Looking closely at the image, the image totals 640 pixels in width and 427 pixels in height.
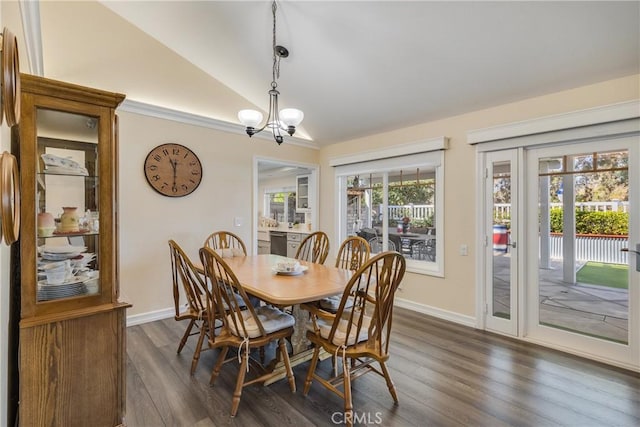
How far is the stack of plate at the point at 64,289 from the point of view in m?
1.48

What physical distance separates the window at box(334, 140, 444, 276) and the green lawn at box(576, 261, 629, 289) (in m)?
1.28

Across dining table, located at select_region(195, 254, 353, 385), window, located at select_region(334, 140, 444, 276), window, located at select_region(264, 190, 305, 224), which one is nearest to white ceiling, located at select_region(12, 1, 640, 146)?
window, located at select_region(334, 140, 444, 276)

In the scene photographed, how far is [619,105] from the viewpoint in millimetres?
2408

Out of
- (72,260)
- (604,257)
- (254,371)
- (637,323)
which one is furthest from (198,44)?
(637,323)

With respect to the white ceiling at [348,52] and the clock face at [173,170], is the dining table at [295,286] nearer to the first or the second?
the clock face at [173,170]

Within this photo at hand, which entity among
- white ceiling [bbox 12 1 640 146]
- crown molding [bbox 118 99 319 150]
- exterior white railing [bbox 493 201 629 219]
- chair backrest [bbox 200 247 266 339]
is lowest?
chair backrest [bbox 200 247 266 339]

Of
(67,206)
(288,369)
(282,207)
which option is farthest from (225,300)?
(282,207)

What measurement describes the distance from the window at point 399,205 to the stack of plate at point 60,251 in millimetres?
3427

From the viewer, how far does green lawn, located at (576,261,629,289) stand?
8.28 ft

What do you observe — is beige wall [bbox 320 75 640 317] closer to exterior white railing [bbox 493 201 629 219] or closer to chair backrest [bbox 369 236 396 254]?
exterior white railing [bbox 493 201 629 219]

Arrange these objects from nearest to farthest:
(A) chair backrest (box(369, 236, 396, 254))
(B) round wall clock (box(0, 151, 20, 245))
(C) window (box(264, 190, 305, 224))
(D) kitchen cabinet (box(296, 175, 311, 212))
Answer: (B) round wall clock (box(0, 151, 20, 245)) < (A) chair backrest (box(369, 236, 396, 254)) < (D) kitchen cabinet (box(296, 175, 311, 212)) < (C) window (box(264, 190, 305, 224))

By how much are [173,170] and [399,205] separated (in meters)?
2.98

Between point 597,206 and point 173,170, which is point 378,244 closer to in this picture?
point 597,206

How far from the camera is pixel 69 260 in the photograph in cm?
162
